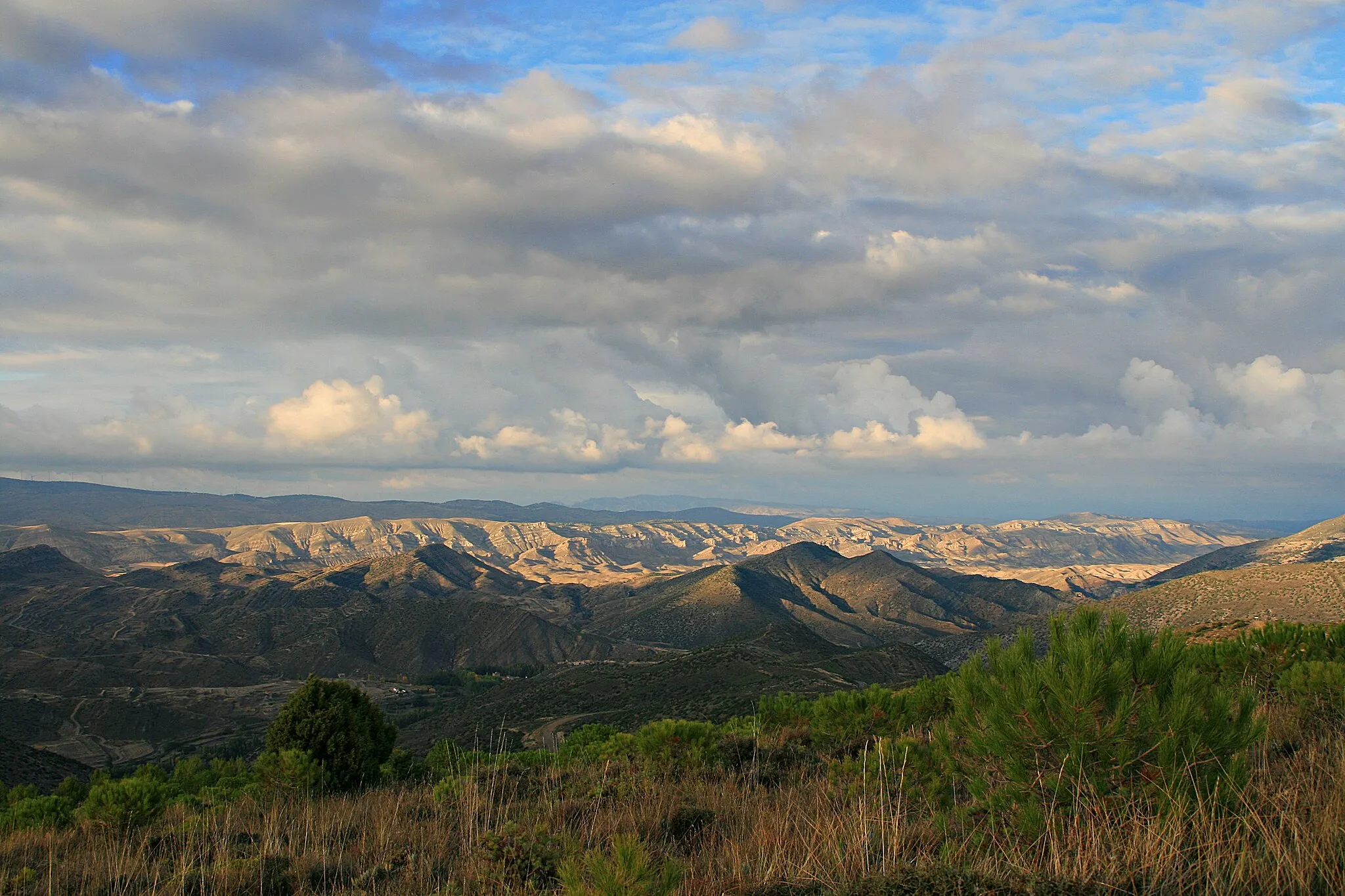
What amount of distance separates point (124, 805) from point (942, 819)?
52.6ft

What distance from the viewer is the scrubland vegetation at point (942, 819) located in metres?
5.39

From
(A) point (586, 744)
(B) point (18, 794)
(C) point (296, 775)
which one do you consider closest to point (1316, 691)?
Result: (A) point (586, 744)

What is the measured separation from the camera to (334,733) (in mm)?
24531

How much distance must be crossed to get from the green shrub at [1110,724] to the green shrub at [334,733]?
20608 mm

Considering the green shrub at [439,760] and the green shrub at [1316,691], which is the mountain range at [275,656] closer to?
the green shrub at [439,760]

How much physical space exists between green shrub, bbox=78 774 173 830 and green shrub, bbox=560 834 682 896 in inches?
544

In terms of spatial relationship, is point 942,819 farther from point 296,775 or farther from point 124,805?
point 296,775

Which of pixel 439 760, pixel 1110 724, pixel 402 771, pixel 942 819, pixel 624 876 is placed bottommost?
pixel 402 771

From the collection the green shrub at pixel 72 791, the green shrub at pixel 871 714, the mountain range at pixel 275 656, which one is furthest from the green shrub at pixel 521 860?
the mountain range at pixel 275 656

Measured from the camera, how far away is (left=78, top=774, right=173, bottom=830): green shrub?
49.2ft

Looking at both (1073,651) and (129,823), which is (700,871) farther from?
(129,823)

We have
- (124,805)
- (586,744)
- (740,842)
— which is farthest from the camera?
(586,744)

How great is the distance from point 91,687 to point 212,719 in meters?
25.7

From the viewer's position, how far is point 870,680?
95188mm
